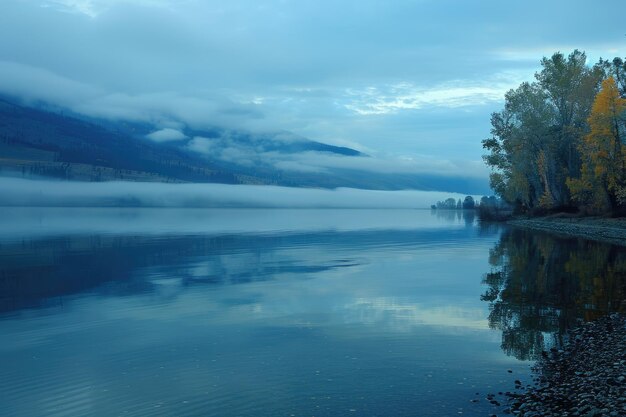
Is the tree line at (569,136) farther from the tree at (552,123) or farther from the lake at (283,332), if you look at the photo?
the lake at (283,332)

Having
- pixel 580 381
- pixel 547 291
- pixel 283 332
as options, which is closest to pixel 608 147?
pixel 547 291

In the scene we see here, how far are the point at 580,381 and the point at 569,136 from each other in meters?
83.3

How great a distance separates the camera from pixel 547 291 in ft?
107

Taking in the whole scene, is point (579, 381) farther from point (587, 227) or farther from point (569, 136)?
point (569, 136)

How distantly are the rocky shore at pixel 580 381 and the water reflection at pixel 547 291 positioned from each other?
4.11ft

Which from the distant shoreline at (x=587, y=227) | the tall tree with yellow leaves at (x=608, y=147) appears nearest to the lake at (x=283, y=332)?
the distant shoreline at (x=587, y=227)

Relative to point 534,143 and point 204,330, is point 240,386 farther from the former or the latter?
point 534,143

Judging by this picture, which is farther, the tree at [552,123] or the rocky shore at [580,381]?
the tree at [552,123]

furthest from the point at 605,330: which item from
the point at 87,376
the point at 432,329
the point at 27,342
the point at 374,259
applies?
the point at 374,259

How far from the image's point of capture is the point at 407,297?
32125 millimetres

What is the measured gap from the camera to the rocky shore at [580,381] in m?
13.9

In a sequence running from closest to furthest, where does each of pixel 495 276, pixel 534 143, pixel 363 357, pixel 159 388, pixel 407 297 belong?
pixel 159 388 < pixel 363 357 < pixel 407 297 < pixel 495 276 < pixel 534 143

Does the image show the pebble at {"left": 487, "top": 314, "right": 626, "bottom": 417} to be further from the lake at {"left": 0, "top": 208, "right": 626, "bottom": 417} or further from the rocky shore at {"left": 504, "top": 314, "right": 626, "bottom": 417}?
the lake at {"left": 0, "top": 208, "right": 626, "bottom": 417}

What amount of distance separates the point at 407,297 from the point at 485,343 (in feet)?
34.5
